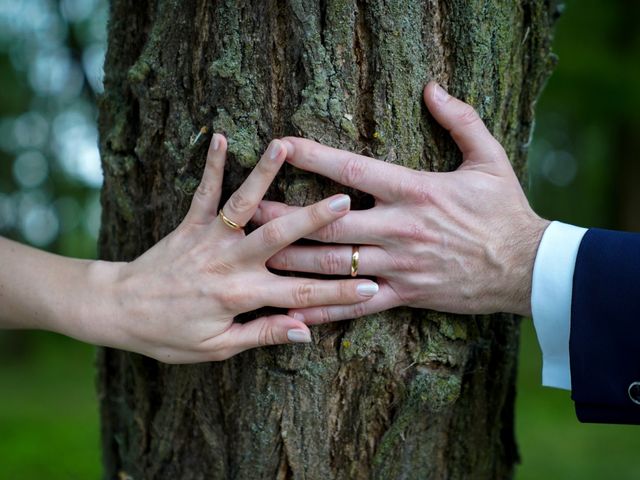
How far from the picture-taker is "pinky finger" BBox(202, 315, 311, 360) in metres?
1.71

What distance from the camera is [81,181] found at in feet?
49.8

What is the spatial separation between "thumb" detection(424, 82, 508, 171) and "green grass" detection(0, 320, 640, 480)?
3005mm

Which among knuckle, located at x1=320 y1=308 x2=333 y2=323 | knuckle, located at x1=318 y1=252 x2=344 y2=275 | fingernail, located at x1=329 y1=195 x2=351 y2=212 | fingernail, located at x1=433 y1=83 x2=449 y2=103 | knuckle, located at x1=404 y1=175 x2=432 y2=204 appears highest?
fingernail, located at x1=433 y1=83 x2=449 y2=103

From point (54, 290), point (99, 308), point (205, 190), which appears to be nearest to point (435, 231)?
point (205, 190)

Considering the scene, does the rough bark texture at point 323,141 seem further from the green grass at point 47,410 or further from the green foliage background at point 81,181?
the green grass at point 47,410

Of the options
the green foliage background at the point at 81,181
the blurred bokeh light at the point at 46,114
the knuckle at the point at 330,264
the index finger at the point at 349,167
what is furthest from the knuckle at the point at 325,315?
the blurred bokeh light at the point at 46,114

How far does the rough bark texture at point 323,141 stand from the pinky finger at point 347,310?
0.23ft

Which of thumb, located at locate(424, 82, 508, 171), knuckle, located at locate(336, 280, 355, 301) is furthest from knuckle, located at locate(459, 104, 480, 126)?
knuckle, located at locate(336, 280, 355, 301)

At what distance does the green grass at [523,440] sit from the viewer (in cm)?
558

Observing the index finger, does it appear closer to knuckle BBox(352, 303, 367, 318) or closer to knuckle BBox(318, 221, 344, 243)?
knuckle BBox(318, 221, 344, 243)

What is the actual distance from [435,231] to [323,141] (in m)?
0.40

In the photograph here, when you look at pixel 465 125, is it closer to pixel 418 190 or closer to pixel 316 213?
pixel 418 190

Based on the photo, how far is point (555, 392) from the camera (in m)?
8.18

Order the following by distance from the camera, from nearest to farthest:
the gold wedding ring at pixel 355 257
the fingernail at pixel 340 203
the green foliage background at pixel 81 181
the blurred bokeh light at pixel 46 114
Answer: the fingernail at pixel 340 203, the gold wedding ring at pixel 355 257, the green foliage background at pixel 81 181, the blurred bokeh light at pixel 46 114
